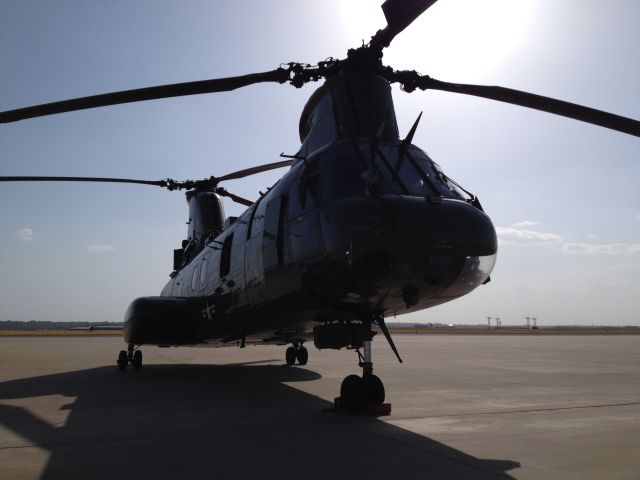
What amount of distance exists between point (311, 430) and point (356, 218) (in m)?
2.42

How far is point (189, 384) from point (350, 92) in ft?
22.6

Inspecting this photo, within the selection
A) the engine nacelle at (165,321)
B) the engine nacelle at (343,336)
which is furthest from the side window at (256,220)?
the engine nacelle at (165,321)

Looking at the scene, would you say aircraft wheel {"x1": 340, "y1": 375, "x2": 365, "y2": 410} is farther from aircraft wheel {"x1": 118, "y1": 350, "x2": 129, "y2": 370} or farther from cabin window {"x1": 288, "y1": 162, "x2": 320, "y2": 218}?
aircraft wheel {"x1": 118, "y1": 350, "x2": 129, "y2": 370}

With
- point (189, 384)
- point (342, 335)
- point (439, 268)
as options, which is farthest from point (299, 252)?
point (189, 384)

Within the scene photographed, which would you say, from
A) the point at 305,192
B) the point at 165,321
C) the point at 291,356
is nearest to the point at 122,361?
the point at 165,321

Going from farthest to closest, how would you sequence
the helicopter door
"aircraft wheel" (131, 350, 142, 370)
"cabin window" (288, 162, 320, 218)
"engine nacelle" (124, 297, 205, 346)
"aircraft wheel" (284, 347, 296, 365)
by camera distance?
1. "aircraft wheel" (284, 347, 296, 365)
2. "aircraft wheel" (131, 350, 142, 370)
3. "engine nacelle" (124, 297, 205, 346)
4. the helicopter door
5. "cabin window" (288, 162, 320, 218)

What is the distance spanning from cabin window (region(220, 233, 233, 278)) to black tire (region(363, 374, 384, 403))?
13.0 ft

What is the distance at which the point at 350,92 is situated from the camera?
7.71 meters

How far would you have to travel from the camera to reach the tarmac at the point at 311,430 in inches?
172

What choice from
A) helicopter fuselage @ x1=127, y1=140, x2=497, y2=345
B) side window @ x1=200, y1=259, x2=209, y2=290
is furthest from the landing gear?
side window @ x1=200, y1=259, x2=209, y2=290

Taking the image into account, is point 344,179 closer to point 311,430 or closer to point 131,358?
point 311,430

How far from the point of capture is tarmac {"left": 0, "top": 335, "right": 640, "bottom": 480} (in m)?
4.38

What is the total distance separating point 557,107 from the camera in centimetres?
632

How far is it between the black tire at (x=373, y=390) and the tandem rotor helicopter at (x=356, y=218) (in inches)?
0.6
